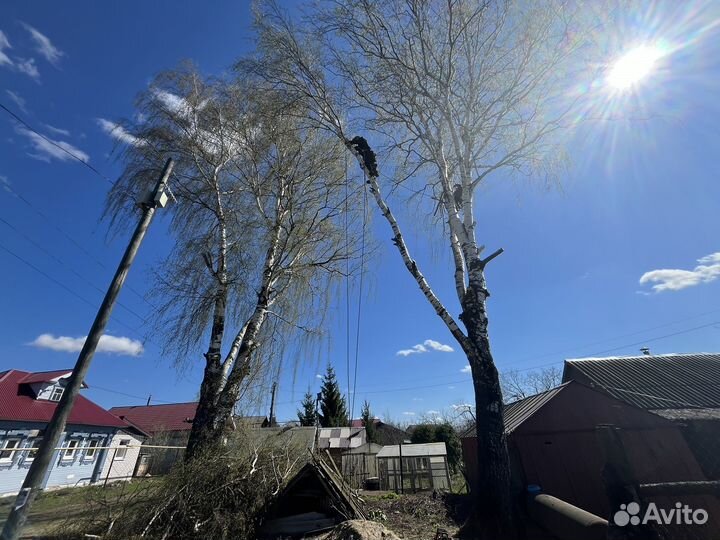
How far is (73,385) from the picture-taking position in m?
3.52

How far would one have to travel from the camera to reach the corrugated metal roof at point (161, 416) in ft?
89.5

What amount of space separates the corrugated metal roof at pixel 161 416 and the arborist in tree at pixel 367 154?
2662cm

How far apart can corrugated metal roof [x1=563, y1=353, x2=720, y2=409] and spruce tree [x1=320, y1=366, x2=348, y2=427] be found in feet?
57.9

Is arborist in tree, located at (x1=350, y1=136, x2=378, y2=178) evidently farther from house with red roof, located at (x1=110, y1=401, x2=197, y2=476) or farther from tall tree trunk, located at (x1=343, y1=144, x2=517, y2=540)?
house with red roof, located at (x1=110, y1=401, x2=197, y2=476)

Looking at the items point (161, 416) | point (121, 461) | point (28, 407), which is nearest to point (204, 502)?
point (28, 407)

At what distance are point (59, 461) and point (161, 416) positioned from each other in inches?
554

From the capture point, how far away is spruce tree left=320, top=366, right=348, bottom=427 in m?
27.4

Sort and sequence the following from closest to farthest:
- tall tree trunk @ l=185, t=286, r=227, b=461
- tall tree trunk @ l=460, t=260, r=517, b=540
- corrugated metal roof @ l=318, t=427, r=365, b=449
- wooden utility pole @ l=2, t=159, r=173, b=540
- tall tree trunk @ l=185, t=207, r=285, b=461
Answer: wooden utility pole @ l=2, t=159, r=173, b=540 < tall tree trunk @ l=460, t=260, r=517, b=540 < tall tree trunk @ l=185, t=286, r=227, b=461 < tall tree trunk @ l=185, t=207, r=285, b=461 < corrugated metal roof @ l=318, t=427, r=365, b=449

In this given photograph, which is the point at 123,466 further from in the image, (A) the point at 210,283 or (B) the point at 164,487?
(B) the point at 164,487

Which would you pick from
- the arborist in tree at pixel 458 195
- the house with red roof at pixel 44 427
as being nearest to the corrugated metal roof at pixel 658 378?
the arborist in tree at pixel 458 195

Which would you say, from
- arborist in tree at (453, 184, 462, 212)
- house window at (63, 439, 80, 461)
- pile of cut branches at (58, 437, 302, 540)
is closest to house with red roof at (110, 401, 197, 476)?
house window at (63, 439, 80, 461)

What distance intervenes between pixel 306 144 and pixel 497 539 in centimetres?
1030

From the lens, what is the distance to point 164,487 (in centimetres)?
505

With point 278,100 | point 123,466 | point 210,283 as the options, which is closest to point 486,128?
point 278,100
